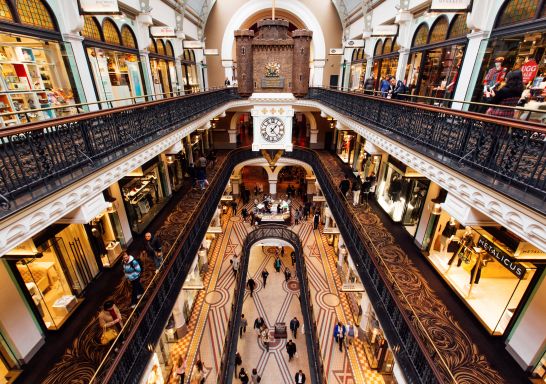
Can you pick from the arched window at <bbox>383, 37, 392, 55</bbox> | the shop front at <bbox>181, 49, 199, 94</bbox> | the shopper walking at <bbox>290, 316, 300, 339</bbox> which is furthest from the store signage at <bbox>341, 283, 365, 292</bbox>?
the shop front at <bbox>181, 49, 199, 94</bbox>

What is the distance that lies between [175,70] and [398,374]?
14.3 m

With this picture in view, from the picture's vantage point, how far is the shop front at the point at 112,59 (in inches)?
289

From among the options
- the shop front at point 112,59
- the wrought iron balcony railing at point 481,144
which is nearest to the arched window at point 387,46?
the wrought iron balcony railing at point 481,144

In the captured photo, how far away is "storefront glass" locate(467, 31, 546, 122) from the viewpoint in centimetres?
460

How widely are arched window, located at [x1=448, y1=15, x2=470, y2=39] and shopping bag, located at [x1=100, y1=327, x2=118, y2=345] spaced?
31.8ft

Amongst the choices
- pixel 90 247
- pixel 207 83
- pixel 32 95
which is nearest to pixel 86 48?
pixel 32 95

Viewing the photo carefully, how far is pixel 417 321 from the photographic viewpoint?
486 centimetres

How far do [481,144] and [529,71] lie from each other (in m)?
2.49

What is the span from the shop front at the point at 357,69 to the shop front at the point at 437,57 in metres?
5.29

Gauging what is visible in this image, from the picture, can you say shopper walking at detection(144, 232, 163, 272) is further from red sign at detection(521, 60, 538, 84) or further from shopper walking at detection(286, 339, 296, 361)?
red sign at detection(521, 60, 538, 84)

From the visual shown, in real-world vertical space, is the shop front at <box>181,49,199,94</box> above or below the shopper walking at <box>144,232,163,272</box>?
above

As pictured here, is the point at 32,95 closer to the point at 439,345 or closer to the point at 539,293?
the point at 439,345

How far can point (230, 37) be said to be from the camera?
1881cm

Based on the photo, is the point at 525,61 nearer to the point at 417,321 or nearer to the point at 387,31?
the point at 417,321
